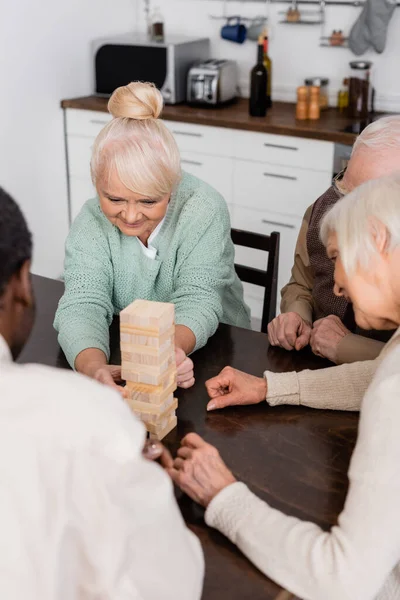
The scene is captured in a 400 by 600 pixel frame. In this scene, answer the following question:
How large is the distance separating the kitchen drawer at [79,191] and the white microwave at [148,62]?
19.0 inches

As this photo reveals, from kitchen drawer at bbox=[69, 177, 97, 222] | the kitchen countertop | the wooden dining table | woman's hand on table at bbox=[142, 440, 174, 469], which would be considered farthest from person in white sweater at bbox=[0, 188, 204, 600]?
kitchen drawer at bbox=[69, 177, 97, 222]

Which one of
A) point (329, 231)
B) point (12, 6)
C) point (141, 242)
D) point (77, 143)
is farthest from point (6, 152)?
point (329, 231)

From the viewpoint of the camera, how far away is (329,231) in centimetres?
139

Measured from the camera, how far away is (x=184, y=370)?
1616 mm

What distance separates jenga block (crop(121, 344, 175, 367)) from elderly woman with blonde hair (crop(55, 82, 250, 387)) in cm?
30

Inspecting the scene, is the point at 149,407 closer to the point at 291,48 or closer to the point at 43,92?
the point at 43,92

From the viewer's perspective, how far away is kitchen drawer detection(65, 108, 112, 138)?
13.3 feet

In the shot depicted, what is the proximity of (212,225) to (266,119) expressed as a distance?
1875 millimetres

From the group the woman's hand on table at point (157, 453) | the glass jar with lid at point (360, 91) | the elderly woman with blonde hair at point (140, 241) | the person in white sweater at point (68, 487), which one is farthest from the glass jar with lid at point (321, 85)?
the person in white sweater at point (68, 487)

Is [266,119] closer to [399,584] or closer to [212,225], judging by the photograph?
[212,225]

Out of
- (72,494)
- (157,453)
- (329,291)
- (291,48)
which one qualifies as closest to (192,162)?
(291,48)

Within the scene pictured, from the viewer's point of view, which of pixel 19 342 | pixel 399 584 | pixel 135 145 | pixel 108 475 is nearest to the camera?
pixel 108 475

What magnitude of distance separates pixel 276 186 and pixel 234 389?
223 cm

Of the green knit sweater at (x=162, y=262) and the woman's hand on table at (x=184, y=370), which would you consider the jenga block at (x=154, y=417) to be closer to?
the woman's hand on table at (x=184, y=370)
